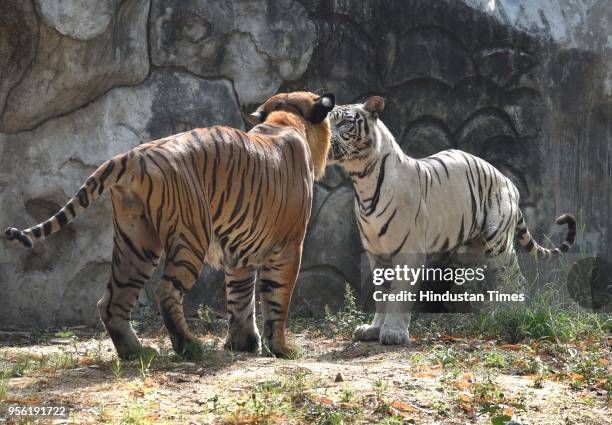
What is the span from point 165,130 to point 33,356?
2467mm

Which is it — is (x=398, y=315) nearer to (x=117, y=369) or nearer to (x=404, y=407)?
(x=404, y=407)

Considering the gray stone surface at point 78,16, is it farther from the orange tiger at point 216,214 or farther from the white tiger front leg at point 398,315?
the white tiger front leg at point 398,315

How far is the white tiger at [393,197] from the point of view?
6.63 metres

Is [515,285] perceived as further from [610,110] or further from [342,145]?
[610,110]

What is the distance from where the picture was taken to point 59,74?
669 centimetres

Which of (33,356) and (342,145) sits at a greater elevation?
(342,145)

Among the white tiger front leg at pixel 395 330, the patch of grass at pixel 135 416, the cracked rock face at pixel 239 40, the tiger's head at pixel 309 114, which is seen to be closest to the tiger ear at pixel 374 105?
the tiger's head at pixel 309 114

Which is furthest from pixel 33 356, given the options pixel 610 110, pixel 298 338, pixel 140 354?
pixel 610 110

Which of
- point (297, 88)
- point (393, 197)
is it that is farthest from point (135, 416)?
point (297, 88)

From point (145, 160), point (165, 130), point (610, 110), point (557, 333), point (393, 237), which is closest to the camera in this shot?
point (145, 160)

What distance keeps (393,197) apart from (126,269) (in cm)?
243

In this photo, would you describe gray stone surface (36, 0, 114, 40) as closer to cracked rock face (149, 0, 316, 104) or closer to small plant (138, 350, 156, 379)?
cracked rock face (149, 0, 316, 104)

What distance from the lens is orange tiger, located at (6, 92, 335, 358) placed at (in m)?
4.77

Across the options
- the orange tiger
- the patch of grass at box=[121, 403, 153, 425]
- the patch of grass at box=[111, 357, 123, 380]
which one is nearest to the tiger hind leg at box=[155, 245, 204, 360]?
the orange tiger
